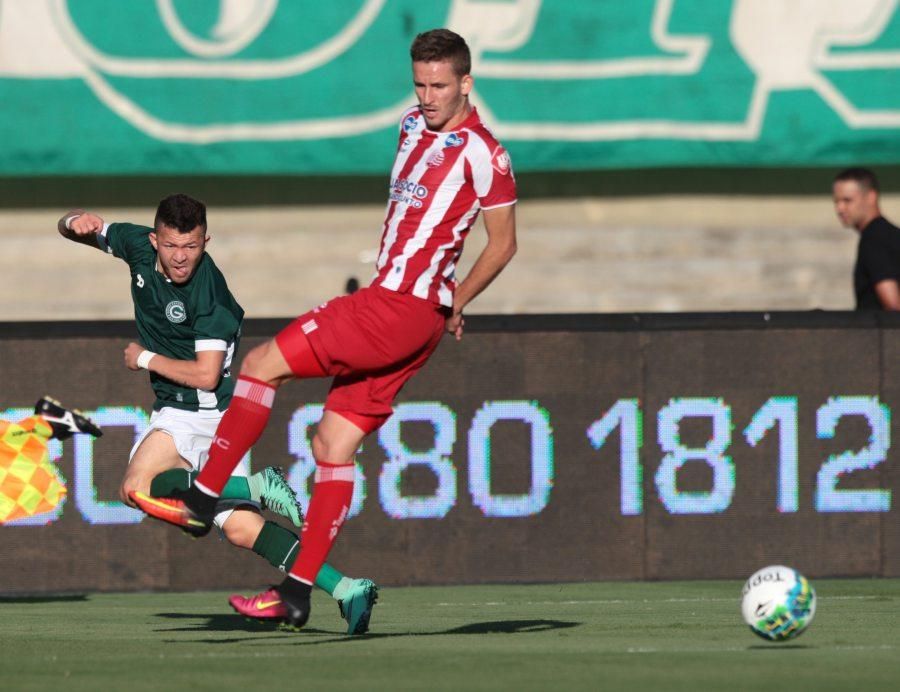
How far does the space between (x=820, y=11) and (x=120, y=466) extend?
5.86 m

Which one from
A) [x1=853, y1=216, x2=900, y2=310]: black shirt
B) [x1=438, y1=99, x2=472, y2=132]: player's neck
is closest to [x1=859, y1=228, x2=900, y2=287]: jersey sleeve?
[x1=853, y1=216, x2=900, y2=310]: black shirt

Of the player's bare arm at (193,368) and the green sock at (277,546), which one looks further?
the green sock at (277,546)

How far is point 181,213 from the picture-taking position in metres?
7.79

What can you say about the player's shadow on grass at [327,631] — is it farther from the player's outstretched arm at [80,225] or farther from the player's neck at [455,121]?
the player's neck at [455,121]

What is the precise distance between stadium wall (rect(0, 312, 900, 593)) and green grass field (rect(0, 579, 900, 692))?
579 mm

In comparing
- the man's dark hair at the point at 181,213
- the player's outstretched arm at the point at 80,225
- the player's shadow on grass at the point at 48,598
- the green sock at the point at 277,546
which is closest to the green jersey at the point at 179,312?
the player's outstretched arm at the point at 80,225

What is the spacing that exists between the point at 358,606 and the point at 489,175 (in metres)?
1.75

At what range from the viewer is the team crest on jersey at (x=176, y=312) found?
806 cm

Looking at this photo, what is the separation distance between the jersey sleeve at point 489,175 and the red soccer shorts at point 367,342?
444mm

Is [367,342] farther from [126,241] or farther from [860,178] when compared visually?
[860,178]

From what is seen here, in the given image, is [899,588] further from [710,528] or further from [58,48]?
[58,48]

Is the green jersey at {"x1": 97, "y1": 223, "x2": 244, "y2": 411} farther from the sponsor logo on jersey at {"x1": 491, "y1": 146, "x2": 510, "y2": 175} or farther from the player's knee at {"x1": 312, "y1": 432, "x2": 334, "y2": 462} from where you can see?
the sponsor logo on jersey at {"x1": 491, "y1": 146, "x2": 510, "y2": 175}

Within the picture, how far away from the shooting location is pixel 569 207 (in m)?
13.8

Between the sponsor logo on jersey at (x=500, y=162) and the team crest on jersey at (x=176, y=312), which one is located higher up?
the sponsor logo on jersey at (x=500, y=162)
